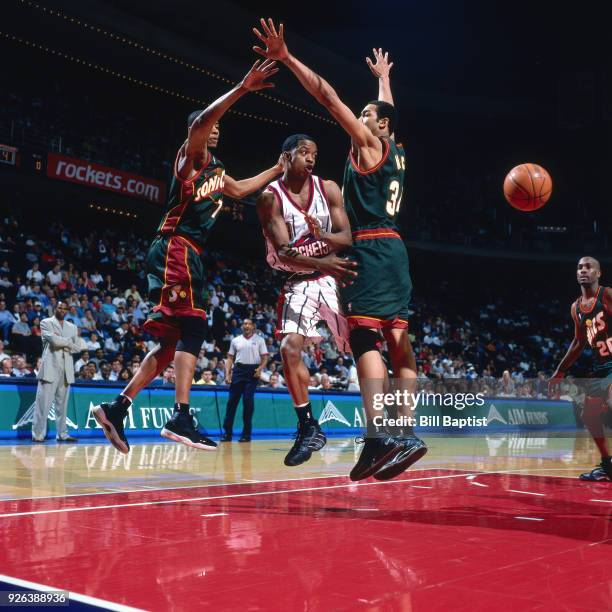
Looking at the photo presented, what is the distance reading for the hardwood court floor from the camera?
2693 millimetres

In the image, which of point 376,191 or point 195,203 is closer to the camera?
point 376,191

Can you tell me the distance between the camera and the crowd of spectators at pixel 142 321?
1356 centimetres

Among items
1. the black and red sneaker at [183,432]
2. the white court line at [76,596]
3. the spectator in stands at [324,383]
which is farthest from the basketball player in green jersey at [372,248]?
the spectator in stands at [324,383]

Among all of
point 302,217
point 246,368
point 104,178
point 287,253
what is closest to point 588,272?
point 302,217

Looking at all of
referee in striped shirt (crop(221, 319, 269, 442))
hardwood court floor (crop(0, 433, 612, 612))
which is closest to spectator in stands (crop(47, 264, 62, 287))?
referee in striped shirt (crop(221, 319, 269, 442))

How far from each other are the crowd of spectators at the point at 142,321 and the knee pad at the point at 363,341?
8.32 meters

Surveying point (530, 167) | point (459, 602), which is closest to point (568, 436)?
point (530, 167)

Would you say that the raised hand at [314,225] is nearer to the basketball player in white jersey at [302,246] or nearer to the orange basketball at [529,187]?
the basketball player in white jersey at [302,246]

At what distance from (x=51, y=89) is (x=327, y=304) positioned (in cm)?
1846

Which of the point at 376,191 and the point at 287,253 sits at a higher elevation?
the point at 376,191

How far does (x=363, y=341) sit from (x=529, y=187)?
236 inches

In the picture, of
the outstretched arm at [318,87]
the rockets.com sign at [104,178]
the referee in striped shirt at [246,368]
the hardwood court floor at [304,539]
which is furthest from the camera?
the rockets.com sign at [104,178]

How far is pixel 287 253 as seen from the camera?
4.75 metres

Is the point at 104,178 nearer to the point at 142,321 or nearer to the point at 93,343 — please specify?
the point at 142,321
